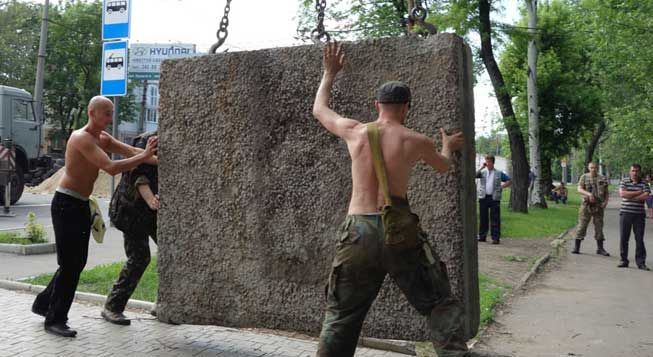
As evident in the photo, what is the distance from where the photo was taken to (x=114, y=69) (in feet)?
32.7

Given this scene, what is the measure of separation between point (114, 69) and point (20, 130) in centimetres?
798

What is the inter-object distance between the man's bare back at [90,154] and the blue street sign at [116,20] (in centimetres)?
539

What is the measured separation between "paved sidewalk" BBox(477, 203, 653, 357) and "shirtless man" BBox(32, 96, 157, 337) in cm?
341

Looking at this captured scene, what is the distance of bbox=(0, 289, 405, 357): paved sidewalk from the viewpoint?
4484mm

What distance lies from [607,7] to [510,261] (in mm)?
14055

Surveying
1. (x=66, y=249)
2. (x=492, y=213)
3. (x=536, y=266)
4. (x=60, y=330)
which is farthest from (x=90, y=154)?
(x=492, y=213)

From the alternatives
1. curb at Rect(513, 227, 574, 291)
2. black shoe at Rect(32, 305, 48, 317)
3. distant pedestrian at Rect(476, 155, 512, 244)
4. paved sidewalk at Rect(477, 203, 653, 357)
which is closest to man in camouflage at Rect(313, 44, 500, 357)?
paved sidewalk at Rect(477, 203, 653, 357)

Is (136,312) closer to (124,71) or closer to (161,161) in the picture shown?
(161,161)

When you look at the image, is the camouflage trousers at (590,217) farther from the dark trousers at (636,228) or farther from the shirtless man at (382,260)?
the shirtless man at (382,260)

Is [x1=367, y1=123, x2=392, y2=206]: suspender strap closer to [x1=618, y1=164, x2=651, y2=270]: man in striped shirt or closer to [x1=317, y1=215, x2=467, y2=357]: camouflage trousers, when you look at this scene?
A: [x1=317, y1=215, x2=467, y2=357]: camouflage trousers

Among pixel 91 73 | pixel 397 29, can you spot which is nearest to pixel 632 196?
pixel 397 29

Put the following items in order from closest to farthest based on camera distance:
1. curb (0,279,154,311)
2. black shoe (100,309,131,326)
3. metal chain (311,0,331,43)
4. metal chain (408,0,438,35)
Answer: metal chain (408,0,438,35)
metal chain (311,0,331,43)
black shoe (100,309,131,326)
curb (0,279,154,311)

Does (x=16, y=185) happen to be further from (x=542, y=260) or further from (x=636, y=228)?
(x=636, y=228)

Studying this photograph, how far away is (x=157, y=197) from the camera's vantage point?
5.10 metres
